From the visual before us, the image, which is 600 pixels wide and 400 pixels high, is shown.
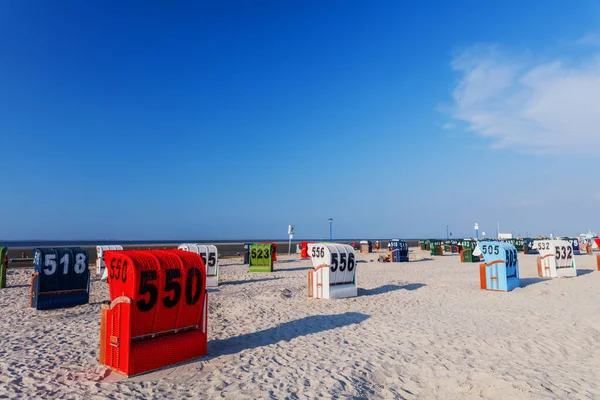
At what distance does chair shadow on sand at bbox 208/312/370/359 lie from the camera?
28.2ft

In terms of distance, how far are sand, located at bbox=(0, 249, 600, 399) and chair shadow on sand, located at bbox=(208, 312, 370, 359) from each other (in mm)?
28

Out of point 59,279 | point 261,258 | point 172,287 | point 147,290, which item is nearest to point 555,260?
point 261,258

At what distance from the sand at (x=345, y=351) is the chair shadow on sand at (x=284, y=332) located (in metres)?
0.03

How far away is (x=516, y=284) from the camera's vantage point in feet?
57.4

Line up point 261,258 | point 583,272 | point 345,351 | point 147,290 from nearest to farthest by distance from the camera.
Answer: point 147,290, point 345,351, point 583,272, point 261,258

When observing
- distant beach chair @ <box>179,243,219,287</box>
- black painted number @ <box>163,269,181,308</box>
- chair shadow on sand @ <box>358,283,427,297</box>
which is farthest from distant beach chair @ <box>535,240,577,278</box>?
black painted number @ <box>163,269,181,308</box>

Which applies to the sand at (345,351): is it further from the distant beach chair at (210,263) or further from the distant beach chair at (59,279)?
the distant beach chair at (210,263)

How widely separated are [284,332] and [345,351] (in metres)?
2.14

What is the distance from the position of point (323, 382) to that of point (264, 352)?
202 cm

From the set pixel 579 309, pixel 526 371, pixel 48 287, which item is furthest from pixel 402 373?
pixel 48 287

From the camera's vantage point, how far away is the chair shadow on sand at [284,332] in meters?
8.59

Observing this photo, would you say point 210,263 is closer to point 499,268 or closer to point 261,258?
point 261,258

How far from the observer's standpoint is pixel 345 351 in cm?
841

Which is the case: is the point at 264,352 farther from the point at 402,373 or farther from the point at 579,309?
the point at 579,309
